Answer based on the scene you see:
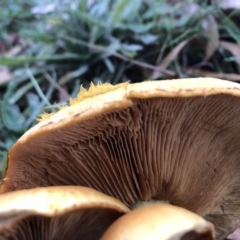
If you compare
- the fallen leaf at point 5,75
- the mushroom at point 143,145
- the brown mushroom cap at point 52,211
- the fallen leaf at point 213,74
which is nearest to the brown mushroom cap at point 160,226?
the brown mushroom cap at point 52,211

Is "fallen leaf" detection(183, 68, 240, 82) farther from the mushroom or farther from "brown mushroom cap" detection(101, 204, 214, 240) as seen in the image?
"brown mushroom cap" detection(101, 204, 214, 240)

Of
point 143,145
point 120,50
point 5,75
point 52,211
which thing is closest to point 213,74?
point 120,50

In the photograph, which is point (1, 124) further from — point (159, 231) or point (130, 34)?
point (159, 231)

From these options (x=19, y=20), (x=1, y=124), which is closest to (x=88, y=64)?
(x=1, y=124)

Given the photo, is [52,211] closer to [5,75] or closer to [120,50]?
[120,50]

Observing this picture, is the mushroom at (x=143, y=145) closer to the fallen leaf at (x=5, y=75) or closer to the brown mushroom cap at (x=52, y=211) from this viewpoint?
the brown mushroom cap at (x=52, y=211)

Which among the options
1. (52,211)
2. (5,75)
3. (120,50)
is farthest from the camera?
(5,75)
